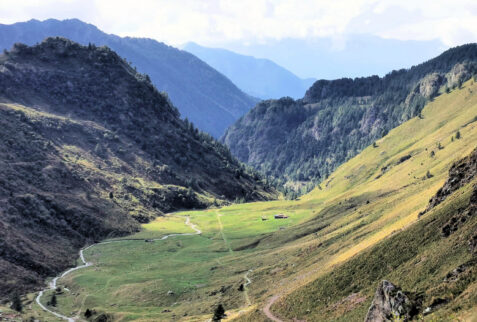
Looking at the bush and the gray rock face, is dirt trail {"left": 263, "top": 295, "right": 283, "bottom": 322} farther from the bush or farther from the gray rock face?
the gray rock face

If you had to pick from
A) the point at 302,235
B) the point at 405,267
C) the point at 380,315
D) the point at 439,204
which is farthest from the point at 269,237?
the point at 380,315

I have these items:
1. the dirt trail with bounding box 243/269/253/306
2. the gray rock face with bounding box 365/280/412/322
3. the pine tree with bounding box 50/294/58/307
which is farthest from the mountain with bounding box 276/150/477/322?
the pine tree with bounding box 50/294/58/307

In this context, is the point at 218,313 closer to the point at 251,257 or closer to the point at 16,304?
the point at 16,304

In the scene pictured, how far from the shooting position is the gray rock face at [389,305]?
5141 centimetres

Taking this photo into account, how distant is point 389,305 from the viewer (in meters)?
53.2

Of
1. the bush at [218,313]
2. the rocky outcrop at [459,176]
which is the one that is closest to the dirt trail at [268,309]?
the bush at [218,313]

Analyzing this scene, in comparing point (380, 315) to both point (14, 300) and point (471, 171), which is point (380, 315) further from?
point (14, 300)

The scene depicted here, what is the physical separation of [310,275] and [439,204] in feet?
93.7

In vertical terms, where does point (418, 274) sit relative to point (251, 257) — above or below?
below

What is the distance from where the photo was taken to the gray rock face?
51406 mm

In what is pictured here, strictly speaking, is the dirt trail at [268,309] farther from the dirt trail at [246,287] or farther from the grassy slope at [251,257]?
the dirt trail at [246,287]

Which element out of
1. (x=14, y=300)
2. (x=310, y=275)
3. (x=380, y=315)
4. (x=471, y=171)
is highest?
(x=14, y=300)

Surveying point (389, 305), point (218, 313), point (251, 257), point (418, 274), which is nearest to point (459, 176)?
point (418, 274)

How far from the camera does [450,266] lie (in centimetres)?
5644
